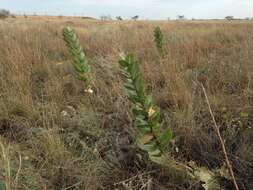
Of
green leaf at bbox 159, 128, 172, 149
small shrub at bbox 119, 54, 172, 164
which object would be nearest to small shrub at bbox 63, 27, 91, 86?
small shrub at bbox 119, 54, 172, 164

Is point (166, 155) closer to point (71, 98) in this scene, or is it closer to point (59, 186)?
point (59, 186)

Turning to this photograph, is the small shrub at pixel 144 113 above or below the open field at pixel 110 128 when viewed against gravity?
above

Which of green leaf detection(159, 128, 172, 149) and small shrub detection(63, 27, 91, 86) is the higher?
small shrub detection(63, 27, 91, 86)

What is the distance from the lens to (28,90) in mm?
3529

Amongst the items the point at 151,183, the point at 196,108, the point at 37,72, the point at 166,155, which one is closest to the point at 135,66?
the point at 166,155

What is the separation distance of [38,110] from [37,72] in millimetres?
1516

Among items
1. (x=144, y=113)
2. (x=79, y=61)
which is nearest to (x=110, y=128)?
(x=144, y=113)

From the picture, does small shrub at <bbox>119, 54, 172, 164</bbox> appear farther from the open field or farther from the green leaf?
the open field

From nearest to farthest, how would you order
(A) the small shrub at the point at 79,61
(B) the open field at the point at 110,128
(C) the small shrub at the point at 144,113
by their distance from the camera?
1. (C) the small shrub at the point at 144,113
2. (B) the open field at the point at 110,128
3. (A) the small shrub at the point at 79,61

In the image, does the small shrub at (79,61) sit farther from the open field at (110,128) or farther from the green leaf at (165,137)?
the green leaf at (165,137)

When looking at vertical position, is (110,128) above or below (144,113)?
below

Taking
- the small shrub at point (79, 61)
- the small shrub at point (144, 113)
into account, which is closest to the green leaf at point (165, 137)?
the small shrub at point (144, 113)

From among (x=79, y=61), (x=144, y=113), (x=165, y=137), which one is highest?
(x=79, y=61)

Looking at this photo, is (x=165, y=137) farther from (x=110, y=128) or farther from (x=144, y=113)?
(x=110, y=128)
